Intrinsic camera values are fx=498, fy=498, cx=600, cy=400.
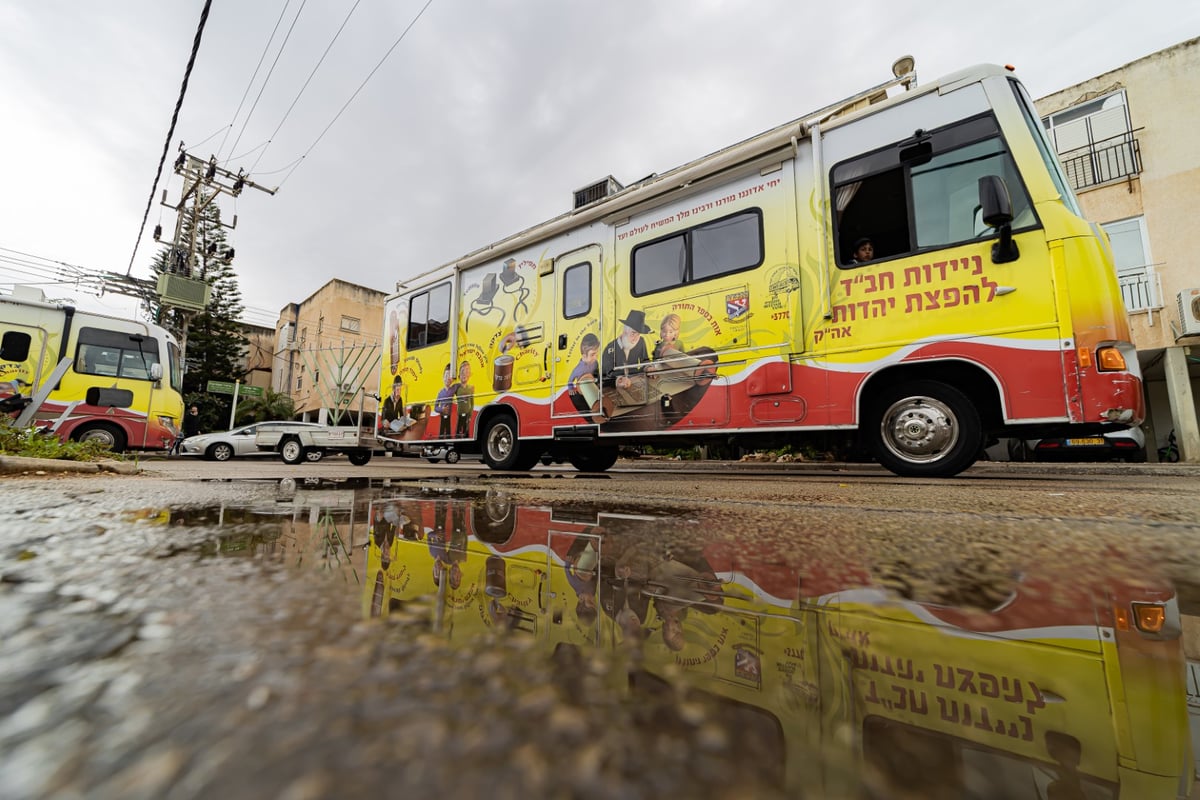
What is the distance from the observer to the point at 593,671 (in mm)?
356

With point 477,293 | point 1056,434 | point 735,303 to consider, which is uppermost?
point 477,293

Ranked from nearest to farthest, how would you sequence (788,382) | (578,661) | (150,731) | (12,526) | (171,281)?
(150,731), (578,661), (12,526), (788,382), (171,281)

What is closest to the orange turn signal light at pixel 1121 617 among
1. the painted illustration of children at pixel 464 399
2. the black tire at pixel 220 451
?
the painted illustration of children at pixel 464 399

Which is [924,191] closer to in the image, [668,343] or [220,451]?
[668,343]

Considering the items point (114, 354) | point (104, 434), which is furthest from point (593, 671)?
point (114, 354)

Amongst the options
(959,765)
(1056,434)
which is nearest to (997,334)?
(1056,434)

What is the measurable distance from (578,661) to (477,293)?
20.1 feet

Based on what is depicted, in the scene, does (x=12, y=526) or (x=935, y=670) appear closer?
(x=935, y=670)

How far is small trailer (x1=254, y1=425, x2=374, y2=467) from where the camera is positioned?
9363 mm

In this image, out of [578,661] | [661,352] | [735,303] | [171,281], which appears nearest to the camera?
[578,661]

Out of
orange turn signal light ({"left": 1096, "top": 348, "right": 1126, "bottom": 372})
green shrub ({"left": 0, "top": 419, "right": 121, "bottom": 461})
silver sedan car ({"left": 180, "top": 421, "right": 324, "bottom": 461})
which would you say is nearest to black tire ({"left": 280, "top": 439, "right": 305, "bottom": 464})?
silver sedan car ({"left": 180, "top": 421, "right": 324, "bottom": 461})

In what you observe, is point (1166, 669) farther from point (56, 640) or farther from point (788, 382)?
point (788, 382)

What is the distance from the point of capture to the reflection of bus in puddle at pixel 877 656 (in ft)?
0.90

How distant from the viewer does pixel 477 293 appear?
20.1ft
